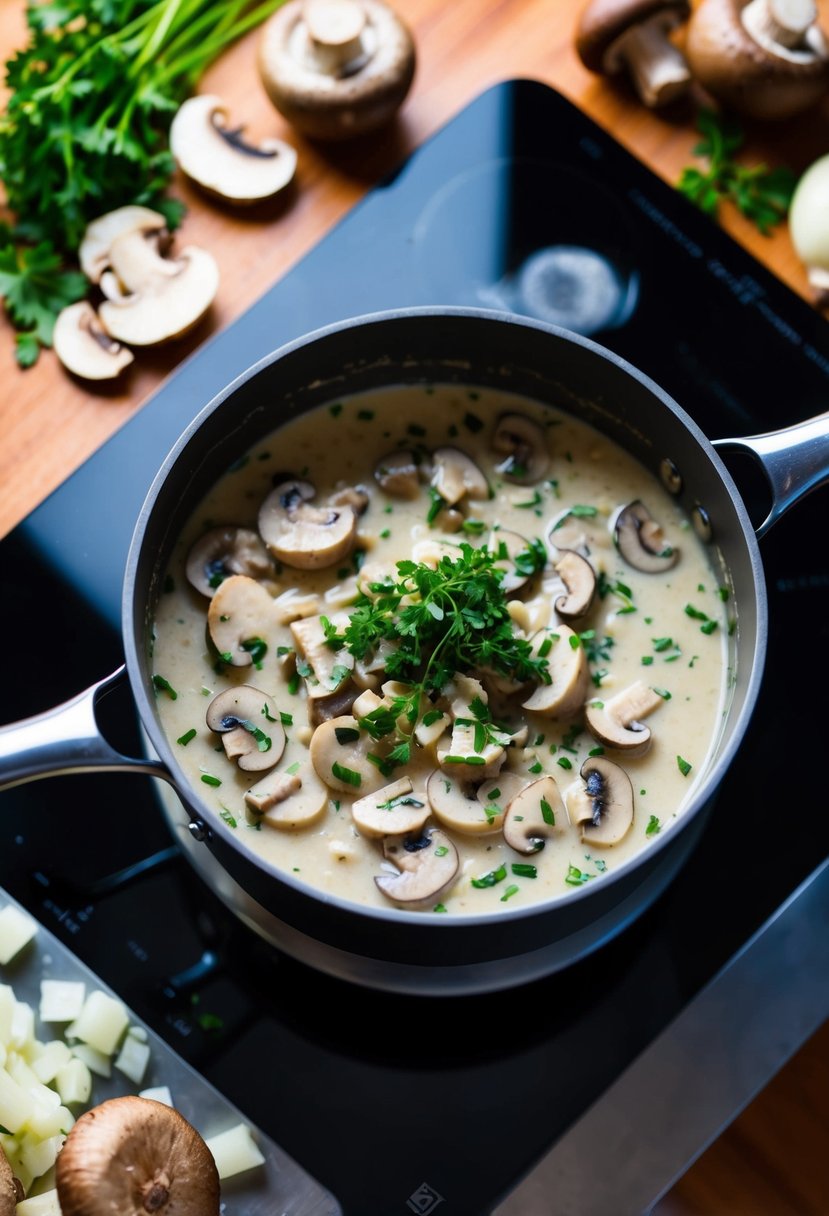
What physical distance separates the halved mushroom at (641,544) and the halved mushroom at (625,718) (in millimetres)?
203

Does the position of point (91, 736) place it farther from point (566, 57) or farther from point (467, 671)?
point (566, 57)

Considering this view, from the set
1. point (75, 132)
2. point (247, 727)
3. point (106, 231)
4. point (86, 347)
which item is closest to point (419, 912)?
point (247, 727)

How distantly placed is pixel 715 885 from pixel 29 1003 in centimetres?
99

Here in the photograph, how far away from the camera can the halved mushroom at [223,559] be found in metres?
1.93

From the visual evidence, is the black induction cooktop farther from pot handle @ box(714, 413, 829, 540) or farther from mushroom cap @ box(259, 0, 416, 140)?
pot handle @ box(714, 413, 829, 540)

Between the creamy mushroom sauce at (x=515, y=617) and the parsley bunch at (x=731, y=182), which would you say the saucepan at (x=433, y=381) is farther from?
the parsley bunch at (x=731, y=182)

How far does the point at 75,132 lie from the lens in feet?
6.93

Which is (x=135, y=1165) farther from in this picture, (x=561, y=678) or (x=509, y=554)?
(x=509, y=554)

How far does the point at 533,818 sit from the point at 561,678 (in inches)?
8.0

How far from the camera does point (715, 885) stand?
189 centimetres

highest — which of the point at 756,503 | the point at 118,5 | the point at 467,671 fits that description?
the point at 118,5

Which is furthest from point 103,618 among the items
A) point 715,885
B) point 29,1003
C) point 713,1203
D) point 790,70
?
point 790,70

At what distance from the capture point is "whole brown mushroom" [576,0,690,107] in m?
2.17

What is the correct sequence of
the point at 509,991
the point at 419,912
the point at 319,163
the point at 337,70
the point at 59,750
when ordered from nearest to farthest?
the point at 59,750
the point at 419,912
the point at 509,991
the point at 337,70
the point at 319,163
